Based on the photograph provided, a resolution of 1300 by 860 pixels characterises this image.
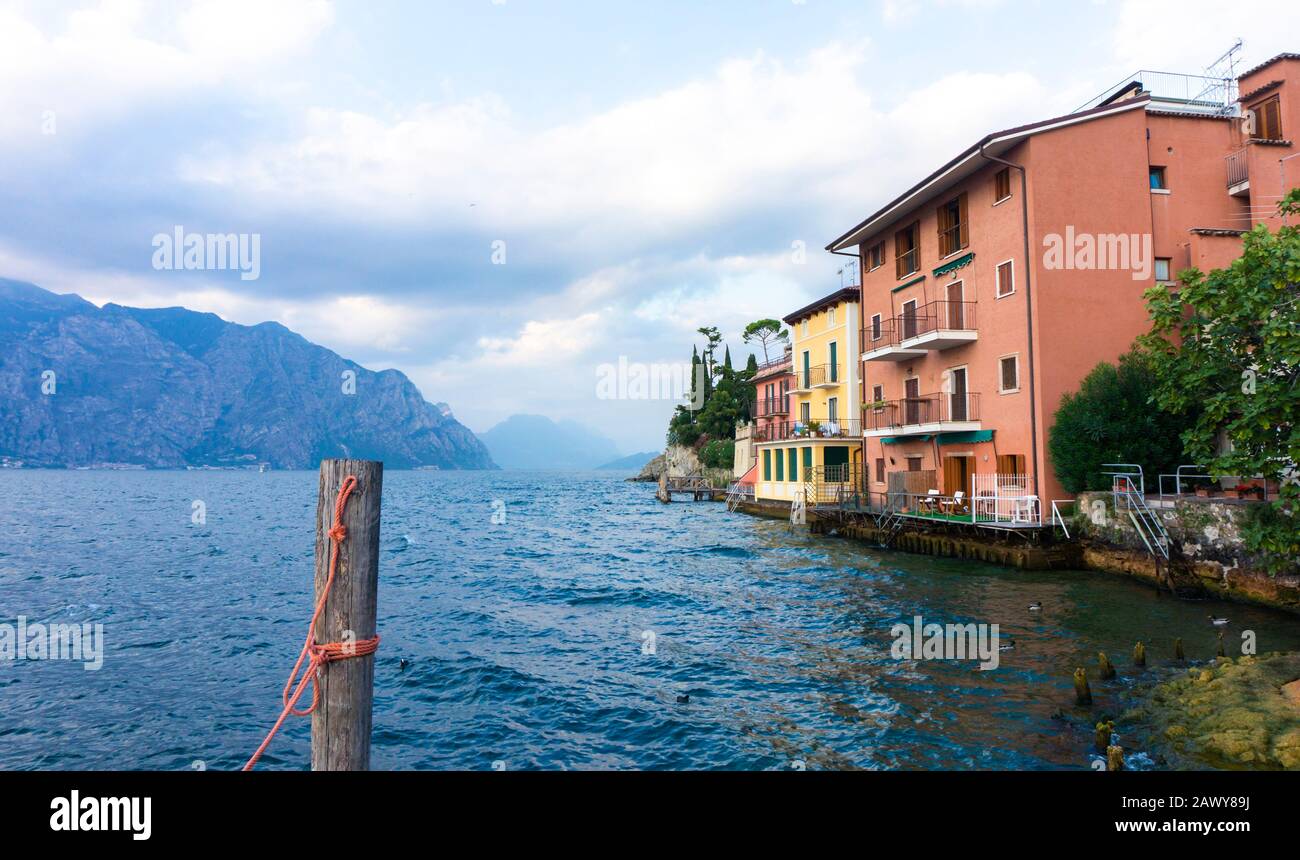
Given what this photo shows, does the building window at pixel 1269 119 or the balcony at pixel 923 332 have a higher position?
the building window at pixel 1269 119

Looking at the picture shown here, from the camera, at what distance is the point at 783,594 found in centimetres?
2173

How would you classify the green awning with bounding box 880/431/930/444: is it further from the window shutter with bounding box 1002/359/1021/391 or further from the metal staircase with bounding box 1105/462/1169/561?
the metal staircase with bounding box 1105/462/1169/561

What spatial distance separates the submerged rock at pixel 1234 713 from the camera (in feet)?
27.7

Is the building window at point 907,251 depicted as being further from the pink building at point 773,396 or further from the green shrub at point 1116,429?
the pink building at point 773,396

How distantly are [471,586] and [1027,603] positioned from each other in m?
18.2

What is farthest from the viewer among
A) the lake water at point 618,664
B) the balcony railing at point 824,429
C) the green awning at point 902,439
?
the balcony railing at point 824,429

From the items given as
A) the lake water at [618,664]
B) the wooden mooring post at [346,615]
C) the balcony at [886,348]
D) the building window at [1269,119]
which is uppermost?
the building window at [1269,119]

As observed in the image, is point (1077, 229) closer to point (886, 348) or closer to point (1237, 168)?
point (1237, 168)

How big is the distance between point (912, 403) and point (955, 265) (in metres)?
6.24

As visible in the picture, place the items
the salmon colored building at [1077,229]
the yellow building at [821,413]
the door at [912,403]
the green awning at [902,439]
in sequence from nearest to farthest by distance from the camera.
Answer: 1. the salmon colored building at [1077,229]
2. the door at [912,403]
3. the green awning at [902,439]
4. the yellow building at [821,413]

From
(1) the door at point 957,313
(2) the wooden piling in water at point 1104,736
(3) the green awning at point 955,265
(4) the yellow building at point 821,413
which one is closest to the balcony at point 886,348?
(1) the door at point 957,313

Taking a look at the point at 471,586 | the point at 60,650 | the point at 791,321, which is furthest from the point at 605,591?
the point at 791,321

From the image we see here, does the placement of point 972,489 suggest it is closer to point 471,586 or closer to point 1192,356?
point 1192,356

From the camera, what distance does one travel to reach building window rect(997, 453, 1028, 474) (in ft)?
81.3
